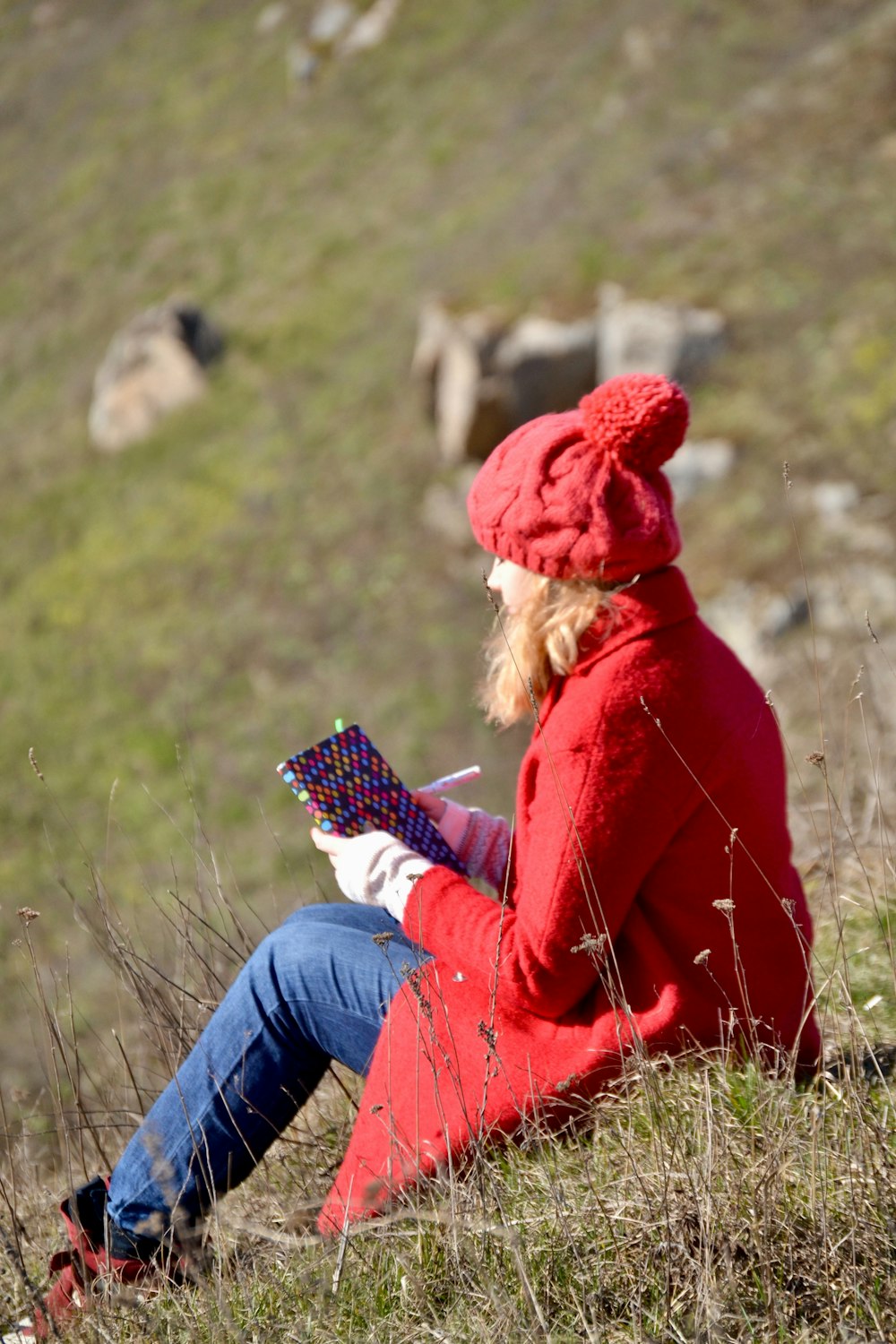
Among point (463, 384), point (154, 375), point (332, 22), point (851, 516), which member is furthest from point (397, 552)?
point (332, 22)

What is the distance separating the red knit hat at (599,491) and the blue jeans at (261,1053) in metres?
0.67

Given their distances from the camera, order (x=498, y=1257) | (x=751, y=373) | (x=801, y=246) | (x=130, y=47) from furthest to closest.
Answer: (x=130, y=47), (x=801, y=246), (x=751, y=373), (x=498, y=1257)

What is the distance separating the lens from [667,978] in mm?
1702

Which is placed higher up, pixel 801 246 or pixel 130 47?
pixel 130 47

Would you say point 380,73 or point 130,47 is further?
point 130,47

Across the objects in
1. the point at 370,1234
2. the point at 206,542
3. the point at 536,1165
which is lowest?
the point at 206,542

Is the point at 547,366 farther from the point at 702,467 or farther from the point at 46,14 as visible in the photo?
the point at 46,14

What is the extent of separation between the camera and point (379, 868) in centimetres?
186

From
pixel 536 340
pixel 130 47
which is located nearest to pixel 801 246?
pixel 536 340

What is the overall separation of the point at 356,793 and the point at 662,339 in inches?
356

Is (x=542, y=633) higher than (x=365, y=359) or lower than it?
higher

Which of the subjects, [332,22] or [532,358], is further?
[332,22]

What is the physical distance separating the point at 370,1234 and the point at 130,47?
2777cm

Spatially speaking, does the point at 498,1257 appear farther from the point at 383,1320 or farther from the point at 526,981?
the point at 526,981
